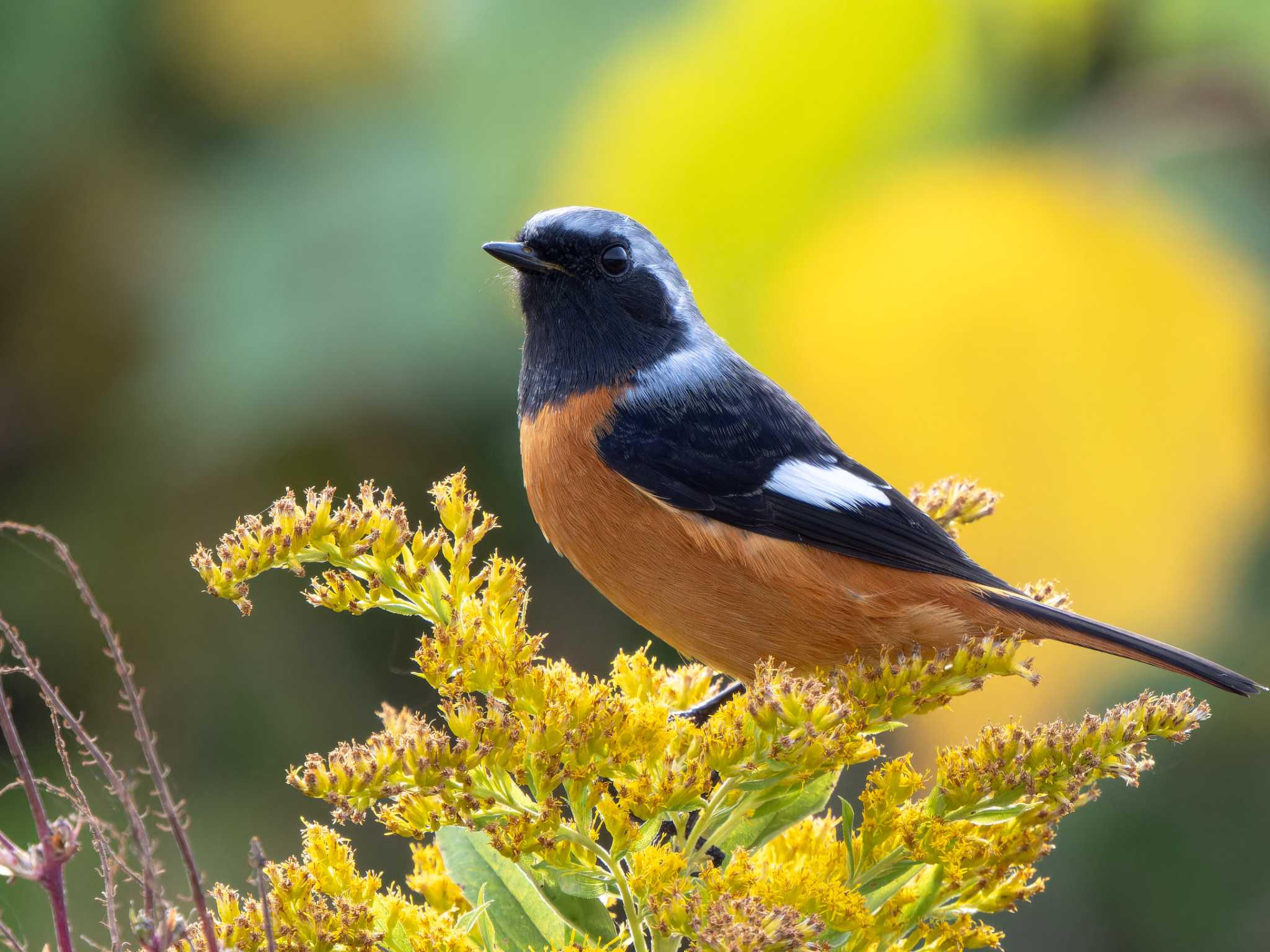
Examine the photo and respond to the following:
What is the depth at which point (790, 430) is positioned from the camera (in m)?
2.18

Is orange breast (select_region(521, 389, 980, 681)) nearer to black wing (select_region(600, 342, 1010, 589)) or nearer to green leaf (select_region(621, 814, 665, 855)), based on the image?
black wing (select_region(600, 342, 1010, 589))

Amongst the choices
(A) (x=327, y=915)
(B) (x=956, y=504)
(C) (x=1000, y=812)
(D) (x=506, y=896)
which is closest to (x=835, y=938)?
(C) (x=1000, y=812)

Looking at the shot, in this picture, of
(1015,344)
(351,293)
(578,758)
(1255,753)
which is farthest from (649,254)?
(1255,753)

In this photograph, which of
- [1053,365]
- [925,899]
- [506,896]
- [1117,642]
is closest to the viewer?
[925,899]

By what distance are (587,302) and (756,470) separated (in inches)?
17.6

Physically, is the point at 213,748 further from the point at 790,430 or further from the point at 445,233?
the point at 790,430

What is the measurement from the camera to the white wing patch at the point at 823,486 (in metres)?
2.04

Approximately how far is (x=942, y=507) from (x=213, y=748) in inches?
102

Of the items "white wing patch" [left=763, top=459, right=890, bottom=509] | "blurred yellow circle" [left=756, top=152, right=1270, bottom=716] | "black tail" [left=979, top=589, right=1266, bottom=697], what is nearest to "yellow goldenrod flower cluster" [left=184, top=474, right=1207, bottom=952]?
"black tail" [left=979, top=589, right=1266, bottom=697]

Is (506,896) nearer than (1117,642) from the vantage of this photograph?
Yes

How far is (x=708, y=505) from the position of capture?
199cm

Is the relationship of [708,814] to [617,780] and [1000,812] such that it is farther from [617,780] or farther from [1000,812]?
[1000,812]

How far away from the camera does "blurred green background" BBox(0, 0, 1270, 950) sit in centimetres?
350

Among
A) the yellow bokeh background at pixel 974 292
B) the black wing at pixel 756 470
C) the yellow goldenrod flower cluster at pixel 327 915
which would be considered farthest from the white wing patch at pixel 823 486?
the yellow bokeh background at pixel 974 292
